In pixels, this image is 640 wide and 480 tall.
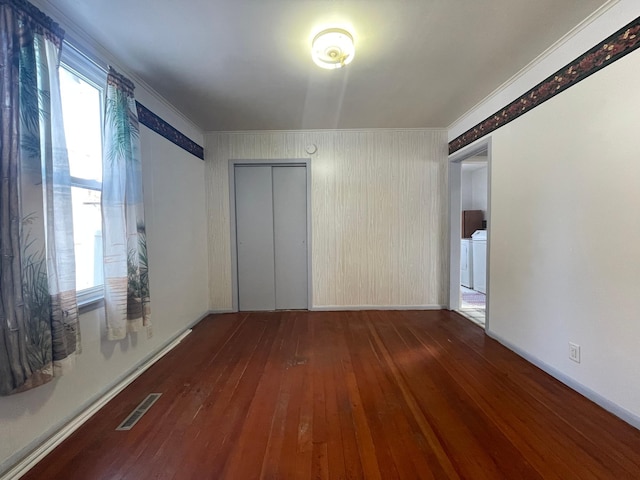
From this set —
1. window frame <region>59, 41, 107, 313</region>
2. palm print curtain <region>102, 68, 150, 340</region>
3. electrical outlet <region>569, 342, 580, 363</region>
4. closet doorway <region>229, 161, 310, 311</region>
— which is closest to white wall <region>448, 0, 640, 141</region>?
electrical outlet <region>569, 342, 580, 363</region>

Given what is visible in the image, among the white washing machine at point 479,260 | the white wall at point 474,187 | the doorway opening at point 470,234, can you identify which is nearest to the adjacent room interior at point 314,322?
the doorway opening at point 470,234

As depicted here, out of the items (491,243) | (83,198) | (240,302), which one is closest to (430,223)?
(491,243)

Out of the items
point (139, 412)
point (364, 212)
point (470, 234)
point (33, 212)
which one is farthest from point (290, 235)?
point (470, 234)

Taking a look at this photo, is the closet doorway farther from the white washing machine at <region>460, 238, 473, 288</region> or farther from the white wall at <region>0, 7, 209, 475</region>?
the white washing machine at <region>460, 238, 473, 288</region>

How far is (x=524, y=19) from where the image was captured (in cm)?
163

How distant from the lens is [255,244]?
12.0 feet

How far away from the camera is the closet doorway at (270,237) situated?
361 cm

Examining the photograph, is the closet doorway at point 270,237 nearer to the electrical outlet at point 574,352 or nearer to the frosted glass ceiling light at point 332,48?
the frosted glass ceiling light at point 332,48

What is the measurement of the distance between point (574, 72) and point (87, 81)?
3446 mm

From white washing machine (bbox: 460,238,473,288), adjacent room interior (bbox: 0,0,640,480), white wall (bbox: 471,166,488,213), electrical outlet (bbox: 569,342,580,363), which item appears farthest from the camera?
white wall (bbox: 471,166,488,213)

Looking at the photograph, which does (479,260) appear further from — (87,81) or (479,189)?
(87,81)

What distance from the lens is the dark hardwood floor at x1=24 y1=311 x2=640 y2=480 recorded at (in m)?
1.25

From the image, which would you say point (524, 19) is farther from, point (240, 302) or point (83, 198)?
point (240, 302)

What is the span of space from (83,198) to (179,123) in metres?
1.61
